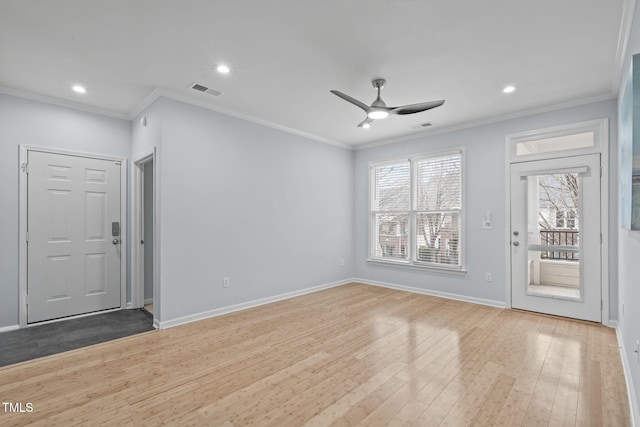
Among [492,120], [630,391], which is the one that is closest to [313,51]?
[492,120]

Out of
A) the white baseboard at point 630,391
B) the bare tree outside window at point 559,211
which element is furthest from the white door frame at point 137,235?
the bare tree outside window at point 559,211

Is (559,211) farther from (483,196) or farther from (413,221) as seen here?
(413,221)

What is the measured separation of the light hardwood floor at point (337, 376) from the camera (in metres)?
2.02

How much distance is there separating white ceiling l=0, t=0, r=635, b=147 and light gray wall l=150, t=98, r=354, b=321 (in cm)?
55

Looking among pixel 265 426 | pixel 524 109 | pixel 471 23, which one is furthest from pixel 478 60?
pixel 265 426

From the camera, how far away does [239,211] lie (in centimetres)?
Answer: 442

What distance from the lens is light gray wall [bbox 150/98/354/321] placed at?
3.76m

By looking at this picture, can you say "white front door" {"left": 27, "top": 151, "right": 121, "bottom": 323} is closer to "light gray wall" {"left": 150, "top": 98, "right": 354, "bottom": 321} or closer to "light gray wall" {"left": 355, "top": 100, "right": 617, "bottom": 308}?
"light gray wall" {"left": 150, "top": 98, "right": 354, "bottom": 321}

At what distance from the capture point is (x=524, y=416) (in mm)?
2002

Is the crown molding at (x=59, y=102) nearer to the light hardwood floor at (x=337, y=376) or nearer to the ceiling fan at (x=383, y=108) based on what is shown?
the light hardwood floor at (x=337, y=376)

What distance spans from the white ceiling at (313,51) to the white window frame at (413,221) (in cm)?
108

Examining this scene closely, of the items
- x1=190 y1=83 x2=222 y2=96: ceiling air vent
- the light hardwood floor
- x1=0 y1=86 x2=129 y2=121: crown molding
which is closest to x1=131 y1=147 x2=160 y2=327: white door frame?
x1=0 y1=86 x2=129 y2=121: crown molding

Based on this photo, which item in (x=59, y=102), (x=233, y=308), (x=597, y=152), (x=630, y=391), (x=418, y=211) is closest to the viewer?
(x=630, y=391)

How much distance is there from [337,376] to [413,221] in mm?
3557
